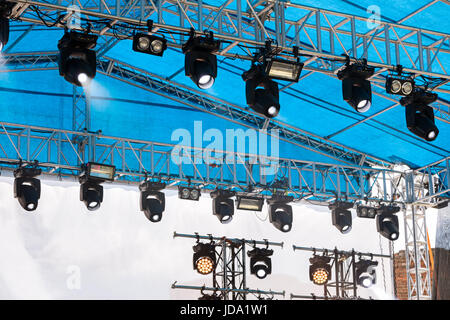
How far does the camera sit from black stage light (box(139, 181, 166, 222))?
11.1m

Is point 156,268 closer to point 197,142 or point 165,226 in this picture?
point 165,226

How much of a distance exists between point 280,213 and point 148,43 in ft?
19.0

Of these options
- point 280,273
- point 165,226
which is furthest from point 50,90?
point 280,273

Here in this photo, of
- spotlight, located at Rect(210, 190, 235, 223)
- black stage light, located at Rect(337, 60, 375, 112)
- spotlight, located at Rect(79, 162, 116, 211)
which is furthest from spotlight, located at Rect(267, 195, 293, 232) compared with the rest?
black stage light, located at Rect(337, 60, 375, 112)

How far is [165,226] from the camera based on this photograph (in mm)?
12156

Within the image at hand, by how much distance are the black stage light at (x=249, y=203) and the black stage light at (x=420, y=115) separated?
478cm

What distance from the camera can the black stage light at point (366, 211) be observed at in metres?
12.5

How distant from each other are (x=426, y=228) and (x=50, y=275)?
7.02 m

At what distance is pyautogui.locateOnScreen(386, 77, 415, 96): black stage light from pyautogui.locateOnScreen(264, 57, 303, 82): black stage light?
1.17 meters

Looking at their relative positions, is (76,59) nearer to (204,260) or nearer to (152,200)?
(204,260)

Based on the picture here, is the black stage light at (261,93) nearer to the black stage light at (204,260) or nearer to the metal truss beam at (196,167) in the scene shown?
the black stage light at (204,260)

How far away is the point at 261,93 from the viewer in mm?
7047

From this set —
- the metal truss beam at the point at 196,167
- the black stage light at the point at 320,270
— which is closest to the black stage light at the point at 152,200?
the metal truss beam at the point at 196,167

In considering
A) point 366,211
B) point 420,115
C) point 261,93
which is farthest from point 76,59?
point 366,211
